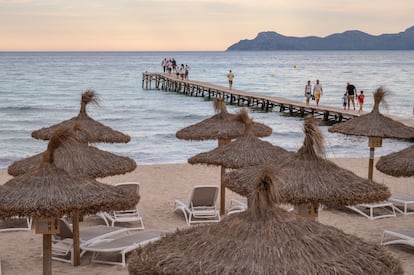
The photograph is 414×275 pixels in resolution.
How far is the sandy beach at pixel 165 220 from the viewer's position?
30.0ft

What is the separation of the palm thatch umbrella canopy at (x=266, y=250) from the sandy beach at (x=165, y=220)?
13.9 feet

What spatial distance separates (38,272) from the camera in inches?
352

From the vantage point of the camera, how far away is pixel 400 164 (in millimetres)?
10492

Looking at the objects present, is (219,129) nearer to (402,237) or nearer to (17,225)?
(17,225)

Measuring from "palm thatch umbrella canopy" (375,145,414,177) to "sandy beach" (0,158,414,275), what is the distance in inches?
44.8

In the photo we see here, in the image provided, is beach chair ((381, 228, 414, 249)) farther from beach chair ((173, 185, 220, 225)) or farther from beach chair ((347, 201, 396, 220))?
beach chair ((173, 185, 220, 225))

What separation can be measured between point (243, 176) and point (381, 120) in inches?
246

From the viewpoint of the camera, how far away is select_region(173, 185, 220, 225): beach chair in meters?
11.6

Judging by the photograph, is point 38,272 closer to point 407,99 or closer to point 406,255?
point 406,255

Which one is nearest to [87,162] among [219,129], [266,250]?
[219,129]

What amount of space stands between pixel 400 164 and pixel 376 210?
2.42 meters

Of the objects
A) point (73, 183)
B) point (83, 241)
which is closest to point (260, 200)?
point (73, 183)

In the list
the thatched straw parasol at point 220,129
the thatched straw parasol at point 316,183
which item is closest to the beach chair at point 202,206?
the thatched straw parasol at point 220,129

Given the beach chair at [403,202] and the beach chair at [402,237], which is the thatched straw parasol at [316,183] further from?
the beach chair at [403,202]
